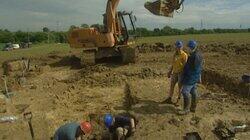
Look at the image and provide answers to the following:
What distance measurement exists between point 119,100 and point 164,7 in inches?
222

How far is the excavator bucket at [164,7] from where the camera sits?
17406 millimetres

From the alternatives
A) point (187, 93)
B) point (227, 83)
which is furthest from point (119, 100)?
point (227, 83)

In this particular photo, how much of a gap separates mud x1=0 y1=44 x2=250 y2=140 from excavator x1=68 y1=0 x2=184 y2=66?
1.68ft

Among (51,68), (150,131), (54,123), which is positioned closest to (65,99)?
(54,123)

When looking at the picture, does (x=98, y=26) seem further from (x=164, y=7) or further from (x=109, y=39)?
(x=164, y=7)

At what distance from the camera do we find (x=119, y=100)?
1338cm

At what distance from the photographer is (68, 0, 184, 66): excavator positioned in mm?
19438

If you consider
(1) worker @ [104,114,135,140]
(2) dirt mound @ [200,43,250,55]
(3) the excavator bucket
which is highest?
(3) the excavator bucket

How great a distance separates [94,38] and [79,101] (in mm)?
6425

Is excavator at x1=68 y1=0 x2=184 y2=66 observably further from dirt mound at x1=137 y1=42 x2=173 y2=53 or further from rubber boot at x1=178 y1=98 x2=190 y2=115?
rubber boot at x1=178 y1=98 x2=190 y2=115

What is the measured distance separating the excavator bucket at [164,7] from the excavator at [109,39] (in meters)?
2.33

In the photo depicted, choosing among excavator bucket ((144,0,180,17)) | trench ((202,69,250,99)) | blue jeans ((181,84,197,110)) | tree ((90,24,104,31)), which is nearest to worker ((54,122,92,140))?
Result: blue jeans ((181,84,197,110))

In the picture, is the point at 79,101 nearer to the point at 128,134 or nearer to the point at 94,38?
the point at 128,134

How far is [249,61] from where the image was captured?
20266mm
